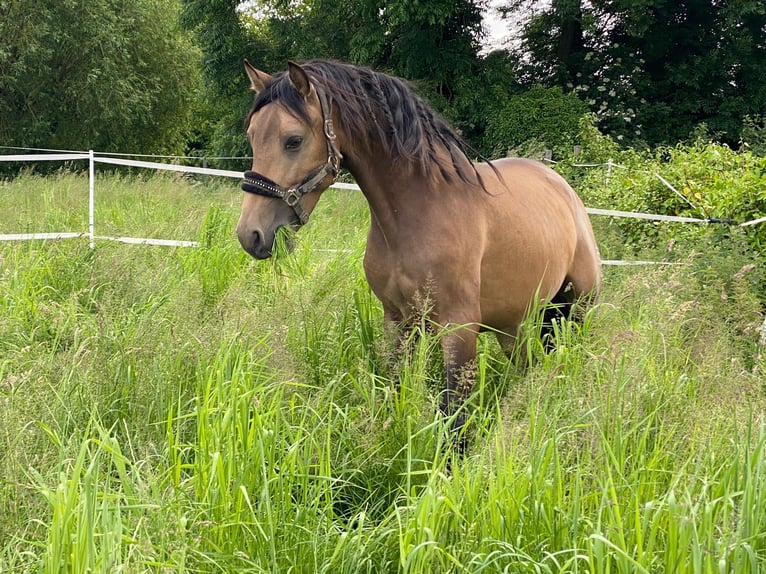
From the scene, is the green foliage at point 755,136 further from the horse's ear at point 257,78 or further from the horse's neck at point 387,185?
the horse's ear at point 257,78

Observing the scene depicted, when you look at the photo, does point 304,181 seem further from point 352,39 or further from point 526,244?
point 352,39

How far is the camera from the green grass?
67.1 inches

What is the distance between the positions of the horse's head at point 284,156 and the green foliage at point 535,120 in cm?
1401

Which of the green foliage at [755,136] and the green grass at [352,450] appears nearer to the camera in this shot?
the green grass at [352,450]

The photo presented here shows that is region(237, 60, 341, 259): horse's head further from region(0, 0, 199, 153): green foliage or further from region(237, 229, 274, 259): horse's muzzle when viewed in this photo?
region(0, 0, 199, 153): green foliage

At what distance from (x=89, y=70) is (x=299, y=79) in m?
21.0

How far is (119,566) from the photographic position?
1535mm

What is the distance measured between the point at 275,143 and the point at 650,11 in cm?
1843

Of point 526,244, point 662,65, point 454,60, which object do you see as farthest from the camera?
point 662,65

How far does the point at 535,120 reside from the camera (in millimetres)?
16812

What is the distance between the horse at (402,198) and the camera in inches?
109

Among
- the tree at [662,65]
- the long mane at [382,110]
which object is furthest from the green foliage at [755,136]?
the long mane at [382,110]

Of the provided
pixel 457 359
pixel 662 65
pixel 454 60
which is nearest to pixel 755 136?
pixel 454 60

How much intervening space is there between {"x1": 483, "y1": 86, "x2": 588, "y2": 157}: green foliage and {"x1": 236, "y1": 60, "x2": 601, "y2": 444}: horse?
13428mm
